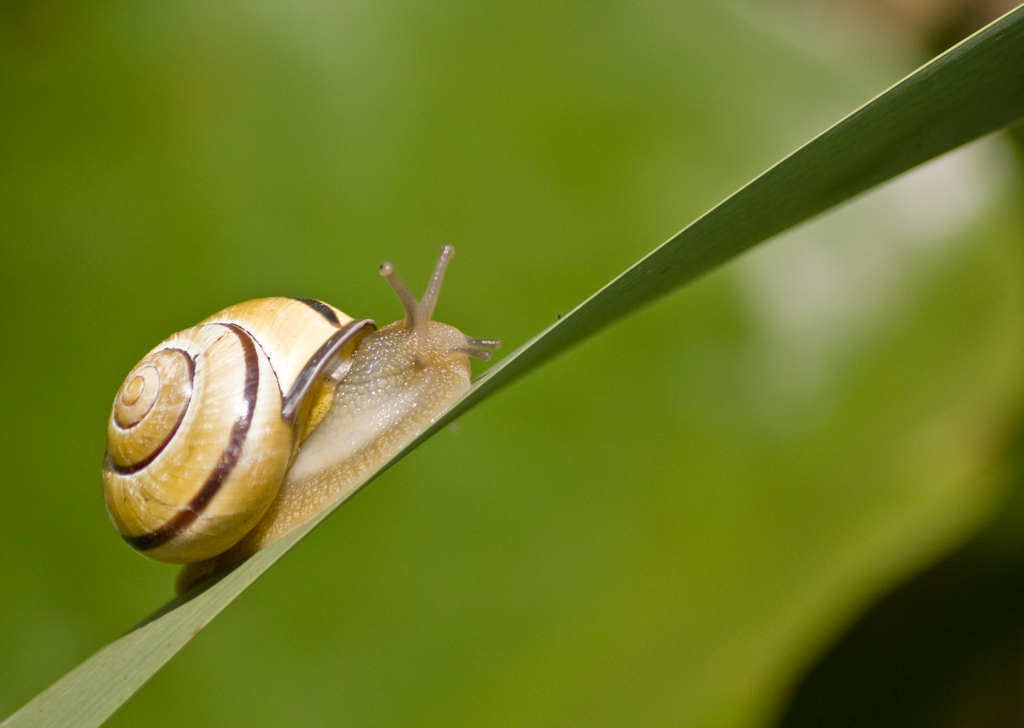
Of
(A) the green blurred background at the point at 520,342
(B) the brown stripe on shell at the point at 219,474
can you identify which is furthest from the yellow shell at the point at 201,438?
(A) the green blurred background at the point at 520,342

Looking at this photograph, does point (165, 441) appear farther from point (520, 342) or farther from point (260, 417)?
point (520, 342)

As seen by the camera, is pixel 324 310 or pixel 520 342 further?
pixel 520 342

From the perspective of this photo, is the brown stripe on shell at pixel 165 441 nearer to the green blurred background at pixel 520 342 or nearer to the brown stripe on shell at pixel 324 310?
the brown stripe on shell at pixel 324 310

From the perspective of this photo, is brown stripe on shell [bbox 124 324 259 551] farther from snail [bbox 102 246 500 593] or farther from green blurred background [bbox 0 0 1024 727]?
green blurred background [bbox 0 0 1024 727]

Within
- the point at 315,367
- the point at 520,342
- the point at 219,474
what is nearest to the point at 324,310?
the point at 315,367

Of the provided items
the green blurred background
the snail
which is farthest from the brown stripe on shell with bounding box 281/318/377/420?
the green blurred background

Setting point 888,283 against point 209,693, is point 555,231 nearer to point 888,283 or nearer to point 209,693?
point 888,283
